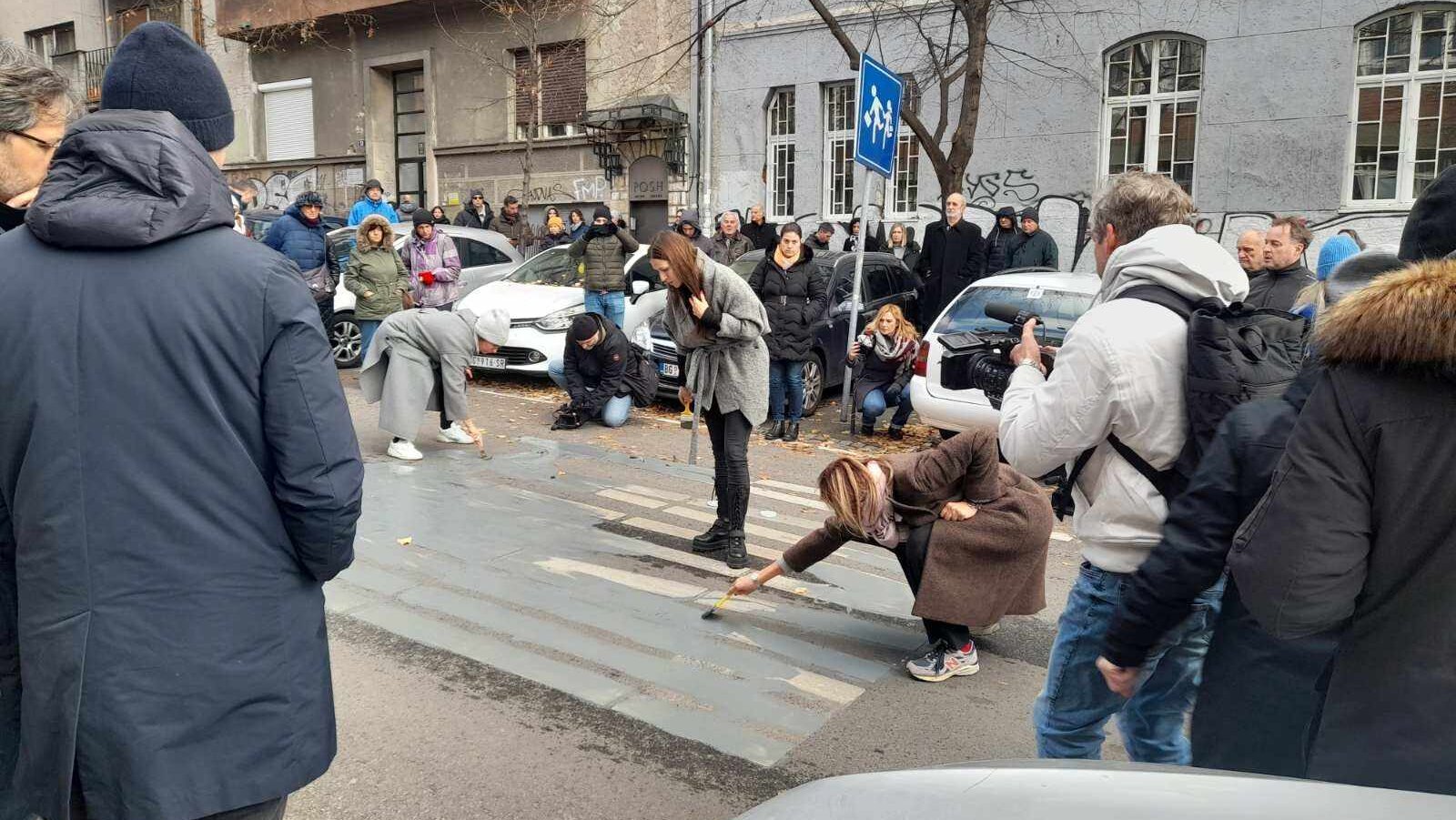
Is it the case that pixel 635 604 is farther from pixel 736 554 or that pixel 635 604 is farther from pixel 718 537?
pixel 718 537

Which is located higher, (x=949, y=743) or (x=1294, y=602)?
(x=1294, y=602)

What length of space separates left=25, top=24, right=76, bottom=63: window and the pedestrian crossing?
3054 centimetres

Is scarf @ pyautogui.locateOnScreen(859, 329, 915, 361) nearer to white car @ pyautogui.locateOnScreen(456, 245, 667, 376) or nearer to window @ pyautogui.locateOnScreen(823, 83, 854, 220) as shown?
white car @ pyautogui.locateOnScreen(456, 245, 667, 376)

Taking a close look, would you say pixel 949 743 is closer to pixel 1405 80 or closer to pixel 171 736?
pixel 171 736

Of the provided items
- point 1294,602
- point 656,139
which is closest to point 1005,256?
point 656,139

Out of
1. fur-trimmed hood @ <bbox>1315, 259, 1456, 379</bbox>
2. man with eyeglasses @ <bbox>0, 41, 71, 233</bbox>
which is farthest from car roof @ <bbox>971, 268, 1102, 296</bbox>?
man with eyeglasses @ <bbox>0, 41, 71, 233</bbox>

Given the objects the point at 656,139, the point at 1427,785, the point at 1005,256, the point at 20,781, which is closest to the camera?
the point at 1427,785

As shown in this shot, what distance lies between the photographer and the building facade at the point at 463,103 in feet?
68.2

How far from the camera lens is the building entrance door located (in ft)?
81.4

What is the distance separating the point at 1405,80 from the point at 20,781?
16.9 m

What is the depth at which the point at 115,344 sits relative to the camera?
1939 millimetres

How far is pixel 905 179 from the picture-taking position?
1845 centimetres

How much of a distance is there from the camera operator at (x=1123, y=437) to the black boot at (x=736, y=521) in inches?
126

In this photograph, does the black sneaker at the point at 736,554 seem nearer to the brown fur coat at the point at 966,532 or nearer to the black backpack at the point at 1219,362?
the brown fur coat at the point at 966,532
